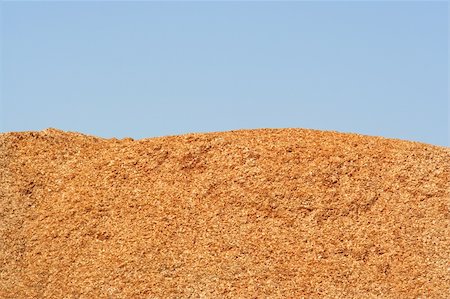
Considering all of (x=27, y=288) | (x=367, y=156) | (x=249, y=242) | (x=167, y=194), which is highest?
(x=367, y=156)

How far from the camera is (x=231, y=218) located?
40.7 feet

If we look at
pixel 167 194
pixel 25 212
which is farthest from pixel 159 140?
pixel 25 212

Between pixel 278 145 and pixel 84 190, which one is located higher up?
pixel 278 145

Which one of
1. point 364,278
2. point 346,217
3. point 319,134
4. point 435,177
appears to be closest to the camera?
point 364,278

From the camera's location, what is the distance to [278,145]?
44.9 feet

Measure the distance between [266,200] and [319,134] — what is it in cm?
222

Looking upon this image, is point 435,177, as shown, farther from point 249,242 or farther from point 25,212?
point 25,212

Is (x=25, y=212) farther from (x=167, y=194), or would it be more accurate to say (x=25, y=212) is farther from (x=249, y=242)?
(x=249, y=242)

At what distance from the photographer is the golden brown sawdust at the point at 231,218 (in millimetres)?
11633

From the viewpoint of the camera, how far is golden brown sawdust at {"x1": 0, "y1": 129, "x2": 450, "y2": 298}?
1163cm

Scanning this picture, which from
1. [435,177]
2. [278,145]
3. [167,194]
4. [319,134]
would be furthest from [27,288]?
[435,177]

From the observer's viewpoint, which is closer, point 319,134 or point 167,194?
point 167,194

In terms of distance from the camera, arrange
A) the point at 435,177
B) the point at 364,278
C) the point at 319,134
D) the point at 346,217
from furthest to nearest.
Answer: the point at 319,134
the point at 435,177
the point at 346,217
the point at 364,278

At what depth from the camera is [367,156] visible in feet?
44.5
